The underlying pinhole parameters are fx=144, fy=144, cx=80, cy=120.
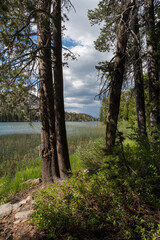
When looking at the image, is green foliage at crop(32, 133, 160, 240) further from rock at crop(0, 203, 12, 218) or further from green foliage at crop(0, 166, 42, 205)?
green foliage at crop(0, 166, 42, 205)

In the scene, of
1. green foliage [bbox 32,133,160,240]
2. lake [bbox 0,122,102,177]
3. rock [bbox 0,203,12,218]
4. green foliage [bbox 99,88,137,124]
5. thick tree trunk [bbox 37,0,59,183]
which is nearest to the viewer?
green foliage [bbox 32,133,160,240]

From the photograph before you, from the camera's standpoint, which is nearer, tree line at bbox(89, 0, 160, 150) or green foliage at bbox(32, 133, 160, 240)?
green foliage at bbox(32, 133, 160, 240)

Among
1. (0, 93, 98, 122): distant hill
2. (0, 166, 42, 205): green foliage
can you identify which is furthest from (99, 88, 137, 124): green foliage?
(0, 166, 42, 205): green foliage

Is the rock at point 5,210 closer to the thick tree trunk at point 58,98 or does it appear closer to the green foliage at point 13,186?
the green foliage at point 13,186

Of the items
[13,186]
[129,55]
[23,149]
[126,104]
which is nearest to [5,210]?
[13,186]

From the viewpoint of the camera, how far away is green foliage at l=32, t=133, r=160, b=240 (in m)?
1.97

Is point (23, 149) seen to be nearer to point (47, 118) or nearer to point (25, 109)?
point (25, 109)

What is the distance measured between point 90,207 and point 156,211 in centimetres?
106

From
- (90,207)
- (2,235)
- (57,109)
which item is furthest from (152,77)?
(2,235)

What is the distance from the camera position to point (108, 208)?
2.19 m

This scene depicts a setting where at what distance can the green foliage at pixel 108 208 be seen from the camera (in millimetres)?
1972

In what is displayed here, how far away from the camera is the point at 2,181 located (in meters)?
4.66

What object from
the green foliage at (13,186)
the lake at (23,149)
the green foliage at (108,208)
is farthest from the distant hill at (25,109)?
the green foliage at (108,208)

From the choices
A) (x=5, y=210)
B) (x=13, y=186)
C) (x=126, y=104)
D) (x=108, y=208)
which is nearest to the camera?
(x=108, y=208)
